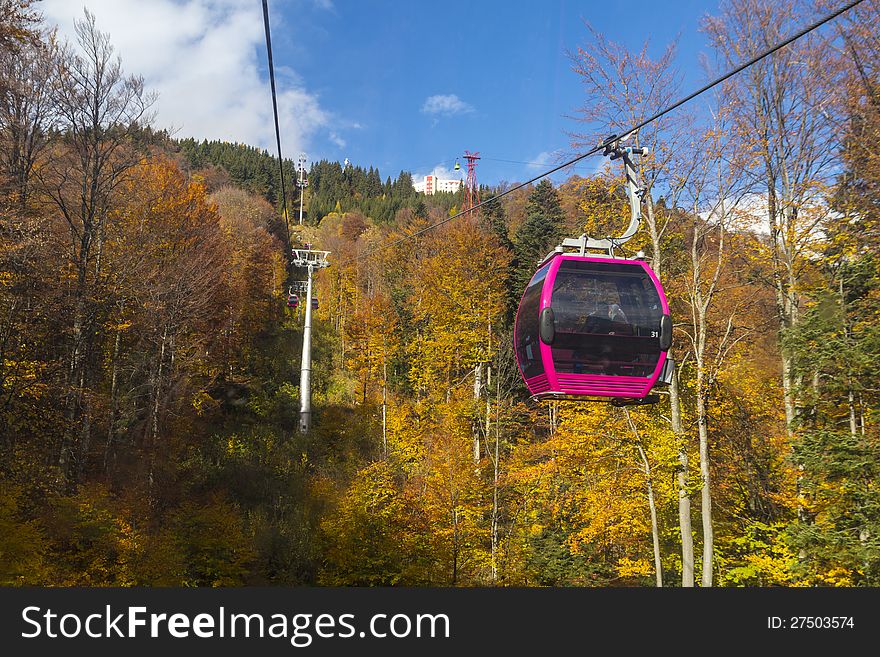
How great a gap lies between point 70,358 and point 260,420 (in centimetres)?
1546

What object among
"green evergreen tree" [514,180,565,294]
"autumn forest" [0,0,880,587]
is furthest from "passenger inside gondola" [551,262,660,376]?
"green evergreen tree" [514,180,565,294]

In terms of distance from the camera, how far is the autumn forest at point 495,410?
41.8 ft

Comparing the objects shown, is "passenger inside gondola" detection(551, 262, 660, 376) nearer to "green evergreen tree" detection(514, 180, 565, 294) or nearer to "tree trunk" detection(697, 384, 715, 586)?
"tree trunk" detection(697, 384, 715, 586)

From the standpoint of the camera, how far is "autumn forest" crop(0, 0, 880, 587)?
41.8 ft

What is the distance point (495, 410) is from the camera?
21594mm

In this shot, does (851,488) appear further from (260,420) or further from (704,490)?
(260,420)

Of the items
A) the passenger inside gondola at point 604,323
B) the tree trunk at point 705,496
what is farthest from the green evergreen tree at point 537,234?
the passenger inside gondola at point 604,323

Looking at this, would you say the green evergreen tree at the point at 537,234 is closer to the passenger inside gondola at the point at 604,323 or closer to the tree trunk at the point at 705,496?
the tree trunk at the point at 705,496

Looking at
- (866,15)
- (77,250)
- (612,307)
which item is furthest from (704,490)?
(77,250)

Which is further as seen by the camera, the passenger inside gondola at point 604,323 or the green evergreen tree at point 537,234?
the green evergreen tree at point 537,234

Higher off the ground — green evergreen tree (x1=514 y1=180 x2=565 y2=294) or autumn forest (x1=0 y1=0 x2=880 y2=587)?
green evergreen tree (x1=514 y1=180 x2=565 y2=294)

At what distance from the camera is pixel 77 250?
1673 centimetres

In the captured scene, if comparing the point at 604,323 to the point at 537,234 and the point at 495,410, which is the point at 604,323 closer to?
the point at 495,410

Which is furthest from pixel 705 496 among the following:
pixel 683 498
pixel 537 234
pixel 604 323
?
pixel 537 234
